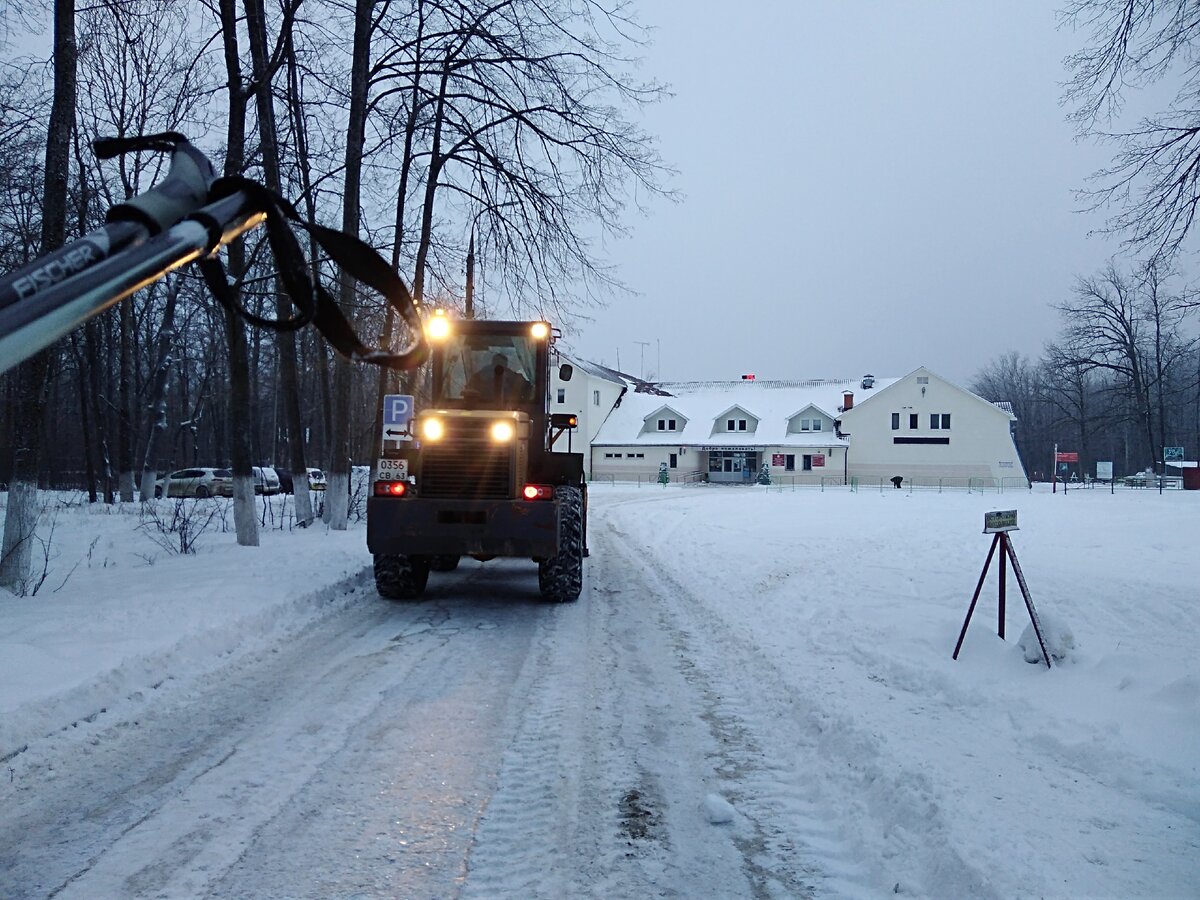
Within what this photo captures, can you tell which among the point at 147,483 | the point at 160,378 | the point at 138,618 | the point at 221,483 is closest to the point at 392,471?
the point at 138,618

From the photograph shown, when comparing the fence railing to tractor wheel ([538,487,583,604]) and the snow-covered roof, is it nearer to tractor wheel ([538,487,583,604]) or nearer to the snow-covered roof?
the snow-covered roof

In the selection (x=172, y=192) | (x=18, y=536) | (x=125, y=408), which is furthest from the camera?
(x=125, y=408)

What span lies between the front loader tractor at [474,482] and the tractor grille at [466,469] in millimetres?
11

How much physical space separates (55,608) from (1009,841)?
795 cm

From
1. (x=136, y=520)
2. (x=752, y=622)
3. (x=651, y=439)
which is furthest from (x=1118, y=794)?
(x=651, y=439)

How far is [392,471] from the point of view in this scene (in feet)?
29.7

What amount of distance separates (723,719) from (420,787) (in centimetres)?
210

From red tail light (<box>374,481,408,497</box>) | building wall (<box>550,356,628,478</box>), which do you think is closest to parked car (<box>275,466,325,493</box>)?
building wall (<box>550,356,628,478</box>)

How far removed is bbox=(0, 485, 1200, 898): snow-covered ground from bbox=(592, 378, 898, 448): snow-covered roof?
49791 millimetres

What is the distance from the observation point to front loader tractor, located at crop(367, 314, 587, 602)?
8.71m

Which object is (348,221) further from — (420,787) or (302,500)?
(420,787)

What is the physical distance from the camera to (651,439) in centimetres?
6222

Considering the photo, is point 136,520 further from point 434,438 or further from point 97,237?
point 97,237

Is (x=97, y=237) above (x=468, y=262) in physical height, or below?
below
